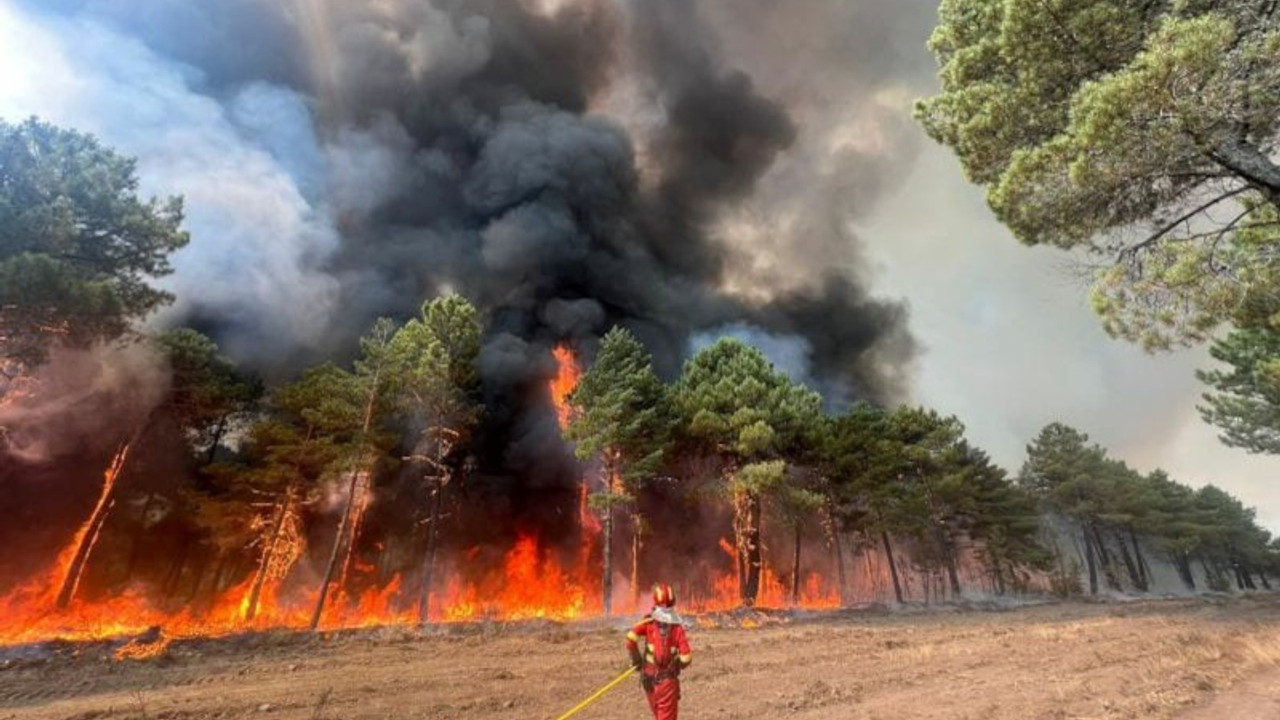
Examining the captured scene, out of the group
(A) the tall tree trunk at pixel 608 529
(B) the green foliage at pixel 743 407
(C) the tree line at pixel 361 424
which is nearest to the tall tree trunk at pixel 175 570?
(C) the tree line at pixel 361 424

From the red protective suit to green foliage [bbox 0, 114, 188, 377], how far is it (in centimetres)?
1935

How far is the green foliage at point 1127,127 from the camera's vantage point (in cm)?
683

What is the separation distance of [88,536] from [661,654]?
33252 mm

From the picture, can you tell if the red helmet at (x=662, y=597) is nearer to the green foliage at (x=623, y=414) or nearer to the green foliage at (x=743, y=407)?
the green foliage at (x=623, y=414)

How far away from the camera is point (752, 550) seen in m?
25.8

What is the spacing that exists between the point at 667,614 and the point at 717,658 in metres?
7.48

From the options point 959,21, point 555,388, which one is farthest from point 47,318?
point 555,388

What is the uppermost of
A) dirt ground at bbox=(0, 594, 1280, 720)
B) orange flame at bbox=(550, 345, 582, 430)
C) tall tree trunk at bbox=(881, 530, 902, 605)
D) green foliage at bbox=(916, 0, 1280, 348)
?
orange flame at bbox=(550, 345, 582, 430)

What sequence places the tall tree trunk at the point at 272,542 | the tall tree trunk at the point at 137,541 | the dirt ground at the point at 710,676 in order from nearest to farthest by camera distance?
1. the dirt ground at the point at 710,676
2. the tall tree trunk at the point at 272,542
3. the tall tree trunk at the point at 137,541

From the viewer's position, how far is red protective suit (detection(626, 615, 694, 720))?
20.2 ft

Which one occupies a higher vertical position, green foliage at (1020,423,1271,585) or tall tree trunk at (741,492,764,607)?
green foliage at (1020,423,1271,585)

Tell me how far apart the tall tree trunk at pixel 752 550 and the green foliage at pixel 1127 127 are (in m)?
17.4

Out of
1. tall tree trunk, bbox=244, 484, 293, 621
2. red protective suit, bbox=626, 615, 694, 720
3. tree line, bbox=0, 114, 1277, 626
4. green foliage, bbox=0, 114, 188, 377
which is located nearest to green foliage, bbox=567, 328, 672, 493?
tree line, bbox=0, 114, 1277, 626

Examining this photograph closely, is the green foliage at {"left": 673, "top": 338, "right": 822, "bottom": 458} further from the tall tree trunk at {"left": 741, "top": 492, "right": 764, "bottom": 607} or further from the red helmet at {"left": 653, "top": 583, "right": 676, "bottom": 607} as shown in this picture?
the red helmet at {"left": 653, "top": 583, "right": 676, "bottom": 607}
